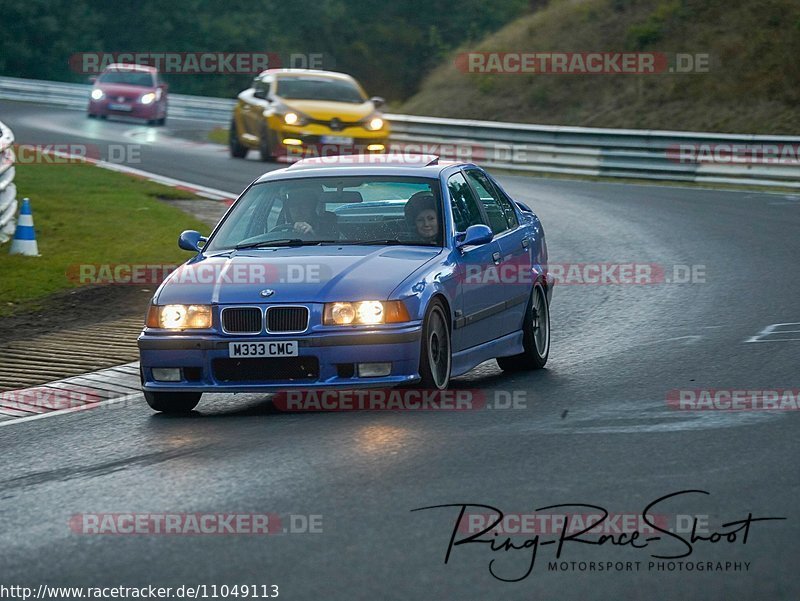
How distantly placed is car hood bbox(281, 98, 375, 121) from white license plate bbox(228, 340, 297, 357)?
19637mm

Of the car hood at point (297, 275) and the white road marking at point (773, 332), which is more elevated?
the car hood at point (297, 275)

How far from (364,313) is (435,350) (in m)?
0.62

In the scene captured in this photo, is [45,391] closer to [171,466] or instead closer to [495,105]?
[171,466]

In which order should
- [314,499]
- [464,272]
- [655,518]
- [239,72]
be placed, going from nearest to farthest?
[655,518] → [314,499] → [464,272] → [239,72]

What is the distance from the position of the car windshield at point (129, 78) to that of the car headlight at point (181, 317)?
34.5 metres

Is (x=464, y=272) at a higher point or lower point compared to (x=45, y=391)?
higher

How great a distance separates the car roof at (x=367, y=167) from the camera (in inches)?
406

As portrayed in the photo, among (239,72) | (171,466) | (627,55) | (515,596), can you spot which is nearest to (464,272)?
(171,466)

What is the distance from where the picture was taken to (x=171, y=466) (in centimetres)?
751

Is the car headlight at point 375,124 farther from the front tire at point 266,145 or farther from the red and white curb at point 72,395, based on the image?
the red and white curb at point 72,395

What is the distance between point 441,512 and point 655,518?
85 centimetres

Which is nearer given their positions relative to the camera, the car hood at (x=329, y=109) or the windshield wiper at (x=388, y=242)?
the windshield wiper at (x=388, y=242)
